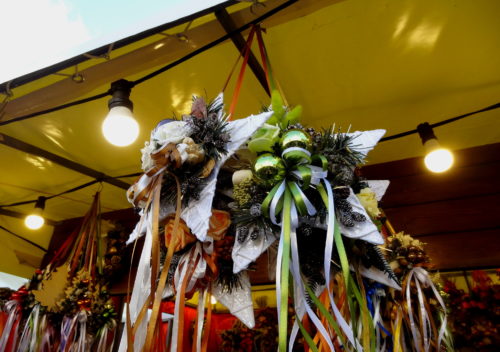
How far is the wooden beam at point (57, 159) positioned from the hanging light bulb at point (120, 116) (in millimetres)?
1055

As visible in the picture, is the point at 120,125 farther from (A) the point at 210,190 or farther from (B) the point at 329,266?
(B) the point at 329,266

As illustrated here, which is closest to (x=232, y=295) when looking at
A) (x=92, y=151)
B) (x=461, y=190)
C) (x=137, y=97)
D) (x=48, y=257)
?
(x=137, y=97)

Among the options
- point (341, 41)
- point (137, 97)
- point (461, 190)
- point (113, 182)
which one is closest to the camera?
point (341, 41)

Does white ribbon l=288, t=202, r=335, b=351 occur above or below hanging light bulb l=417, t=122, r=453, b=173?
below

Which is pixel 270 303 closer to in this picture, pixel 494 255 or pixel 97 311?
pixel 97 311

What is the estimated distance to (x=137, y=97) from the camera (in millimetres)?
1562

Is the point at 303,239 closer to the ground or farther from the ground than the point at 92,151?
closer to the ground

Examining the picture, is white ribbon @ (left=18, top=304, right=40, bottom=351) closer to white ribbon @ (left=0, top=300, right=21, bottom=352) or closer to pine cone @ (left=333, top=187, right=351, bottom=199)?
white ribbon @ (left=0, top=300, right=21, bottom=352)

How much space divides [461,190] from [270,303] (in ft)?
5.33

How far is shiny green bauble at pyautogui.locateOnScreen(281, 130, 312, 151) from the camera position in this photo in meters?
0.55

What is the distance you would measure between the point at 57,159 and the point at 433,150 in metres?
2.30

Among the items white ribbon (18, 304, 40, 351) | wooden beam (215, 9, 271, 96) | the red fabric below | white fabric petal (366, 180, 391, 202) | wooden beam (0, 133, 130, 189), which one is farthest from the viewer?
the red fabric below

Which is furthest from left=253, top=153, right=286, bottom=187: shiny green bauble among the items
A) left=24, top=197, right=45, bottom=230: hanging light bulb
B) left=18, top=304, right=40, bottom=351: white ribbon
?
left=24, top=197, right=45, bottom=230: hanging light bulb

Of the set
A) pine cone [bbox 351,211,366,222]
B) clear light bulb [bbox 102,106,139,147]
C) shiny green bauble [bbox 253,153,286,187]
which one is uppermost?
clear light bulb [bbox 102,106,139,147]
